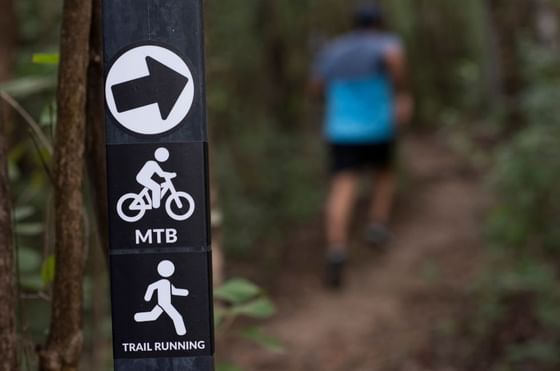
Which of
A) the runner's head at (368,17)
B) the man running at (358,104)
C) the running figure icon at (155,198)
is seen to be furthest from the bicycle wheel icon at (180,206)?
the runner's head at (368,17)

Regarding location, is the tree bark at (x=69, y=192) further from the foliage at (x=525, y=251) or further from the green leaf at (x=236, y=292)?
the foliage at (x=525, y=251)

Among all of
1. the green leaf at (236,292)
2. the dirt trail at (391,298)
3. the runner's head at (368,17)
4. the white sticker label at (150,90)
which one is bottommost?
the dirt trail at (391,298)

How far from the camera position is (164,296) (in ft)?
5.49

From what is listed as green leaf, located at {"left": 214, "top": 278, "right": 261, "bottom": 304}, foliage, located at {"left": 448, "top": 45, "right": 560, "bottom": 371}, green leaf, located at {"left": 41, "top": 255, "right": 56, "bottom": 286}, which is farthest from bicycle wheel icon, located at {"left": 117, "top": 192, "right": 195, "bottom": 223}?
foliage, located at {"left": 448, "top": 45, "right": 560, "bottom": 371}

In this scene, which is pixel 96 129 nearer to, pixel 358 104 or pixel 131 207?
pixel 131 207

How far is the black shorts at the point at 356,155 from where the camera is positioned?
6.19 m

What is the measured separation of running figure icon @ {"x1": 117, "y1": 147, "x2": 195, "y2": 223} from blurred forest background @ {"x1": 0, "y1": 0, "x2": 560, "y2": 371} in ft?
1.22

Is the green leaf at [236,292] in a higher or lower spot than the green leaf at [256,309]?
higher

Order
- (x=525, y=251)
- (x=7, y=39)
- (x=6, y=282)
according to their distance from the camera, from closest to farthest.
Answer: (x=6, y=282)
(x=7, y=39)
(x=525, y=251)

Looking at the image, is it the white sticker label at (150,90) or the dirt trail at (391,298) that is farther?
the dirt trail at (391,298)

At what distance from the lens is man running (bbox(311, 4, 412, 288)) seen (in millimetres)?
6078

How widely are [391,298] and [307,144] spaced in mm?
2804

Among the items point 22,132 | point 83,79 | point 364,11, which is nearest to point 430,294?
point 364,11

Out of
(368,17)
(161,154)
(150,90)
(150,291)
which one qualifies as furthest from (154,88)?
(368,17)
